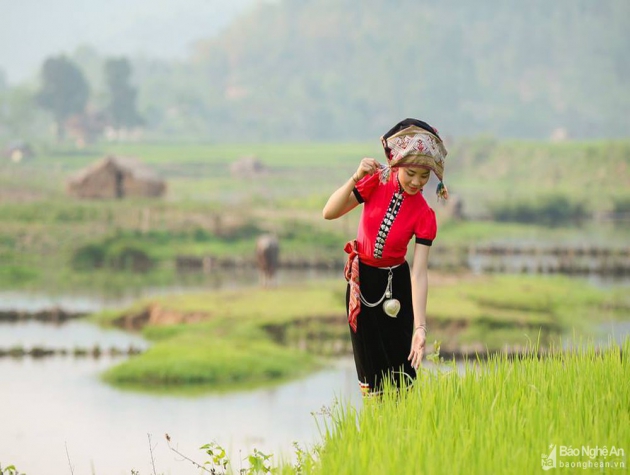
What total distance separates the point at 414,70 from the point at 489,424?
90.3 meters

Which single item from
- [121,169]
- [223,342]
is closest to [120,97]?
[121,169]

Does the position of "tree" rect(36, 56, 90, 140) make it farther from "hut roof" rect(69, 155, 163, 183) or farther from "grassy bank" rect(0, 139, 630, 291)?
"hut roof" rect(69, 155, 163, 183)

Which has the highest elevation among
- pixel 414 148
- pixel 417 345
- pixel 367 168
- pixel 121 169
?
pixel 121 169

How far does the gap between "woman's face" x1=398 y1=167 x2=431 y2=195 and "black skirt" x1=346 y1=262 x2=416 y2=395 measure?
39 cm

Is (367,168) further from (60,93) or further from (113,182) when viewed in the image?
(60,93)

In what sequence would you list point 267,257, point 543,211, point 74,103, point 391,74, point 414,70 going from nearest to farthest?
point 267,257 < point 543,211 < point 74,103 < point 391,74 < point 414,70

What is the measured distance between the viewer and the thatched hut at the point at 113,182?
36.5 meters

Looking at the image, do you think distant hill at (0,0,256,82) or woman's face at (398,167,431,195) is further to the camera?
distant hill at (0,0,256,82)

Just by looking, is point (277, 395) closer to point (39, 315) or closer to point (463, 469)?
point (39, 315)

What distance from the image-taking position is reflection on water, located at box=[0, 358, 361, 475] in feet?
36.2

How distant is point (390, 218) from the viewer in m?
5.59

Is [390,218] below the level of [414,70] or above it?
below

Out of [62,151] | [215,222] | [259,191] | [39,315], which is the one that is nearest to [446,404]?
[39,315]

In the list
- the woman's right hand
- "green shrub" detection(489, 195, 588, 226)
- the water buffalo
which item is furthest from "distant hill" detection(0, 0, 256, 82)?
the woman's right hand
